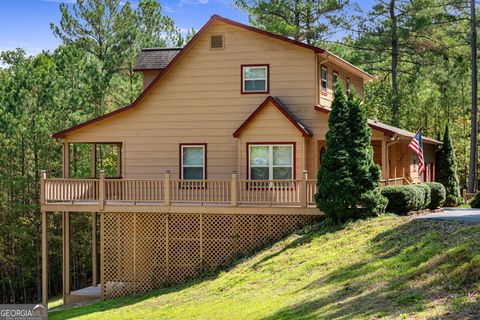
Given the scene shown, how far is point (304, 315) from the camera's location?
12.3 meters

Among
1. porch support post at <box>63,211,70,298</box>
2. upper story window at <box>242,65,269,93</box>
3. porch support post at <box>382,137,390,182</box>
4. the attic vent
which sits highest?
the attic vent

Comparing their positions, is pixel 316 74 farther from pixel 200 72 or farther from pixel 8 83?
pixel 8 83

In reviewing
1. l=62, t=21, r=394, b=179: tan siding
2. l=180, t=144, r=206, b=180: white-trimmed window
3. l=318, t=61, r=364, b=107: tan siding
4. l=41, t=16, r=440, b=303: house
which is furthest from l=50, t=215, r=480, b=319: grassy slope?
l=318, t=61, r=364, b=107: tan siding

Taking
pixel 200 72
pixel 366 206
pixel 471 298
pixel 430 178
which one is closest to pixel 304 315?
pixel 471 298

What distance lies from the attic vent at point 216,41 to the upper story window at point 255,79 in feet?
4.01

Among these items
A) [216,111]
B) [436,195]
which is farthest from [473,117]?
[216,111]

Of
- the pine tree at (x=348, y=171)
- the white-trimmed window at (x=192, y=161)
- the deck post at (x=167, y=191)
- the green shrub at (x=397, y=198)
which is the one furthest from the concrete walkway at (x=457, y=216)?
the white-trimmed window at (x=192, y=161)

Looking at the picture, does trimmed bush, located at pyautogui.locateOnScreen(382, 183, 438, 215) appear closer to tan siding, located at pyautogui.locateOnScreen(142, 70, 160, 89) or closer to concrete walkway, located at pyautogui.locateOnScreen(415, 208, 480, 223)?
concrete walkway, located at pyautogui.locateOnScreen(415, 208, 480, 223)

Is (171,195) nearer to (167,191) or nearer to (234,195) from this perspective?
(167,191)

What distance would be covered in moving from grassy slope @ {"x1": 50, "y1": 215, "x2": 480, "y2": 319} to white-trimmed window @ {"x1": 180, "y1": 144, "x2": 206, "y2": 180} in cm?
474

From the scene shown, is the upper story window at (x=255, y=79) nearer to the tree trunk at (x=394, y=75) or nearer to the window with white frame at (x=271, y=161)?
the window with white frame at (x=271, y=161)

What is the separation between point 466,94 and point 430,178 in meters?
13.5

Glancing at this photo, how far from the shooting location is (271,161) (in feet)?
76.4

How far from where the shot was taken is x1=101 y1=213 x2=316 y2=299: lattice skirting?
72.2 feet
